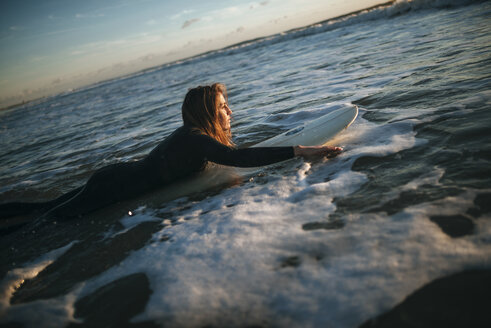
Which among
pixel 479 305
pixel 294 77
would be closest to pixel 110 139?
pixel 294 77

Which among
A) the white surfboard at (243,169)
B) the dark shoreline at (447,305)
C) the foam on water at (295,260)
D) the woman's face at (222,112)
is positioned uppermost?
the woman's face at (222,112)

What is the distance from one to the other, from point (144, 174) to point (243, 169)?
1140 mm

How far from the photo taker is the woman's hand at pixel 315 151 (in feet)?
10.1

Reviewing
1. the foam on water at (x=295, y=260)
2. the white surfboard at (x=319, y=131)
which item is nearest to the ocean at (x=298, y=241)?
the foam on water at (x=295, y=260)

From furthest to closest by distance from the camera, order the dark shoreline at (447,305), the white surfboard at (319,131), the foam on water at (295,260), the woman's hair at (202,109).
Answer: the white surfboard at (319,131) → the woman's hair at (202,109) → the foam on water at (295,260) → the dark shoreline at (447,305)

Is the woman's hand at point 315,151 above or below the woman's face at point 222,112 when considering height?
below

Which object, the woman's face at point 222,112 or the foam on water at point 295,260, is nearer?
the foam on water at point 295,260

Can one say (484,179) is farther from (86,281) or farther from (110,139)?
(110,139)

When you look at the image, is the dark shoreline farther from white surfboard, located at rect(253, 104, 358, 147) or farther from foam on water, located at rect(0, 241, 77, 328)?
white surfboard, located at rect(253, 104, 358, 147)

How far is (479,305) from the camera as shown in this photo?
1.28 meters

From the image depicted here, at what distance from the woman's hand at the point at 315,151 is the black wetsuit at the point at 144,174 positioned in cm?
9

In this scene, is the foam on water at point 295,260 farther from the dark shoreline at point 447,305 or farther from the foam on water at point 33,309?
the foam on water at point 33,309

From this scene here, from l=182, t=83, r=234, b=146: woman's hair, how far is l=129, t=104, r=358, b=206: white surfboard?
0.55 meters

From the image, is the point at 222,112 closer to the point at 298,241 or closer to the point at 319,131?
the point at 319,131
